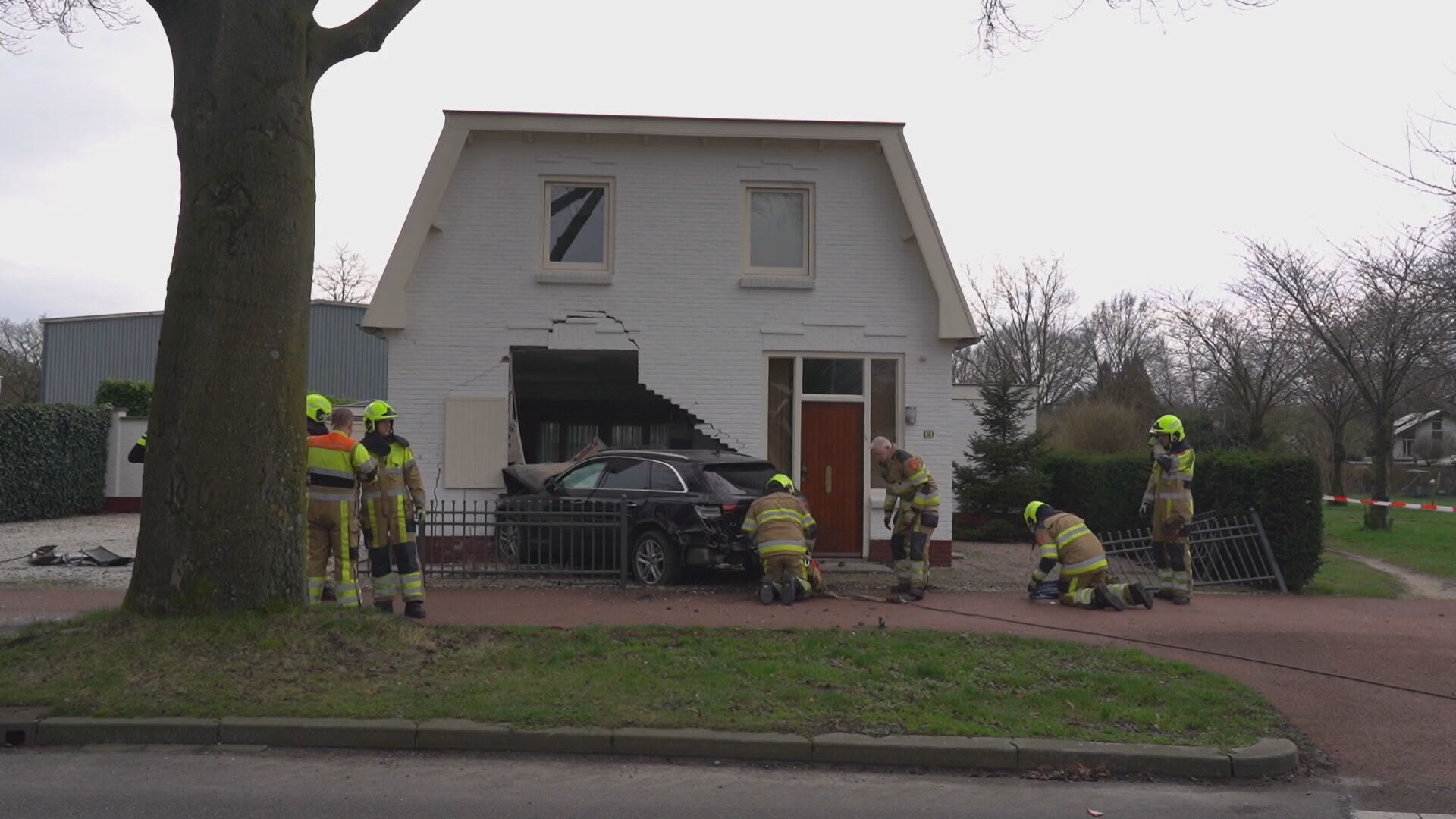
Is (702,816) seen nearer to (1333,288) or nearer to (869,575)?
(869,575)

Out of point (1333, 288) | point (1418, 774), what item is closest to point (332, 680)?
point (1418, 774)

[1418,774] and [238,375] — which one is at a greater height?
[238,375]

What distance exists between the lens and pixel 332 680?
766 cm

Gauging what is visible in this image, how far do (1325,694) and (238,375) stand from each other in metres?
7.85

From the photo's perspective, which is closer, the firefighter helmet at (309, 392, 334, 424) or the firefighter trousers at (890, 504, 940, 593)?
the firefighter helmet at (309, 392, 334, 424)

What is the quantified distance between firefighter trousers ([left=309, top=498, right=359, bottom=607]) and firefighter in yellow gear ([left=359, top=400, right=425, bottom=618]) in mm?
287

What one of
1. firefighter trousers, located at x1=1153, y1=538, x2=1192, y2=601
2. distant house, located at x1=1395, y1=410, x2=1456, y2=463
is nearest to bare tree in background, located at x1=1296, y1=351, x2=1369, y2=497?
firefighter trousers, located at x1=1153, y1=538, x2=1192, y2=601

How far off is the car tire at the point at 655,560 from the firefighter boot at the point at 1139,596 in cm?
454

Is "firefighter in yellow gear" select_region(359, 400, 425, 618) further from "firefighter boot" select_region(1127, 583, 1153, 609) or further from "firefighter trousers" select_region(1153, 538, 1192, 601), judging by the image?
"firefighter trousers" select_region(1153, 538, 1192, 601)

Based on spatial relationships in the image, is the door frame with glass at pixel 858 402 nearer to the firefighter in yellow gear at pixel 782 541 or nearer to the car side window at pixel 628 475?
the car side window at pixel 628 475

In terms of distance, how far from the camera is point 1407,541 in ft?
70.5

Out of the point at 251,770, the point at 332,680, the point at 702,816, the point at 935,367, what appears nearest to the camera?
the point at 702,816

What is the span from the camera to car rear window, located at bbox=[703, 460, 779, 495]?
42.3ft

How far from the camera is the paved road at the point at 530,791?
5867mm
